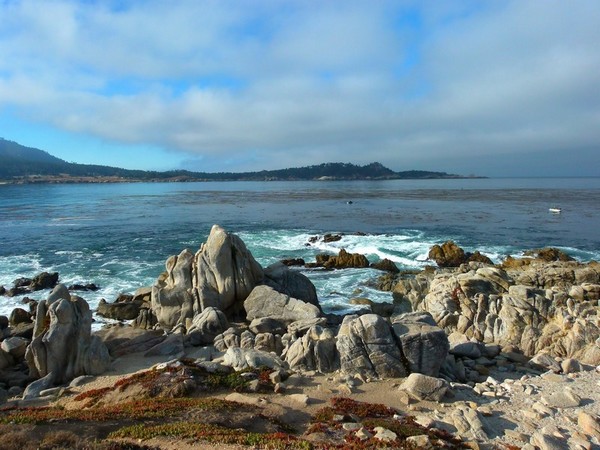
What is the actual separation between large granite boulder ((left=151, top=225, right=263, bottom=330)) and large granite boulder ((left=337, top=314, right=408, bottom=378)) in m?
11.3

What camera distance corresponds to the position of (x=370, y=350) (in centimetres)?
1797

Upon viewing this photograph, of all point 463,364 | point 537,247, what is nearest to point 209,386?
point 463,364

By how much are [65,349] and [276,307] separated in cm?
1126

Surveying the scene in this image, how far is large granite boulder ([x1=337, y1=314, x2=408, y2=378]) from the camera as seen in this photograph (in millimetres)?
17672

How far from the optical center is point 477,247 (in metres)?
53.0

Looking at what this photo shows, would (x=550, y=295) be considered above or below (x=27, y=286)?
above

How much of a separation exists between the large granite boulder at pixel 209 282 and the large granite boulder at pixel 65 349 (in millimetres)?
6750

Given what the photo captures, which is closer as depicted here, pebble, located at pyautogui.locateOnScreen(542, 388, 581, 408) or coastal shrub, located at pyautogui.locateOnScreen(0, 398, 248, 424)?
coastal shrub, located at pyautogui.locateOnScreen(0, 398, 248, 424)

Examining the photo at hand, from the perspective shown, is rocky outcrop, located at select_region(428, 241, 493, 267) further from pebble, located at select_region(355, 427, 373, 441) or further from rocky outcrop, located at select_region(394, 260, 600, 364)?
pebble, located at select_region(355, 427, 373, 441)

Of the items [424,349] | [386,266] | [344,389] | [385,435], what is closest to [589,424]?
[424,349]

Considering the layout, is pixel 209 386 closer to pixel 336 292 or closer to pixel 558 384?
pixel 558 384

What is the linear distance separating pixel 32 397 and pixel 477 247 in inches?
1939

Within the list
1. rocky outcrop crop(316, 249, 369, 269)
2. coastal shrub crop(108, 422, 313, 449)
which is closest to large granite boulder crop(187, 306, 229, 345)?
coastal shrub crop(108, 422, 313, 449)

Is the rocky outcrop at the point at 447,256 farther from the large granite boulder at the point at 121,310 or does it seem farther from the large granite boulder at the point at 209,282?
the large granite boulder at the point at 121,310
